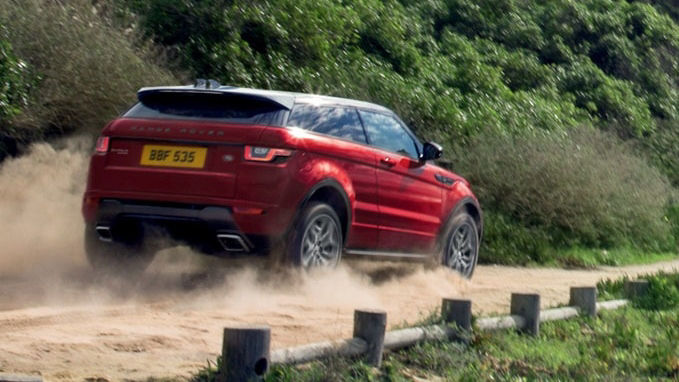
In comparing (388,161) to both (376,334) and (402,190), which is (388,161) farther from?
(376,334)

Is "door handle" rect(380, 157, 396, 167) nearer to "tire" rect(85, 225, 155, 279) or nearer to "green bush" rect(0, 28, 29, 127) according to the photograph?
"tire" rect(85, 225, 155, 279)

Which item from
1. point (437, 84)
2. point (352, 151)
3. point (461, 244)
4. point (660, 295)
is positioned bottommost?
point (660, 295)

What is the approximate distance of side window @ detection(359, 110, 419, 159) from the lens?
1088 cm

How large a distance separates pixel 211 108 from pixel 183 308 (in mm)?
1741

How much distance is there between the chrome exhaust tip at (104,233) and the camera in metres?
9.56

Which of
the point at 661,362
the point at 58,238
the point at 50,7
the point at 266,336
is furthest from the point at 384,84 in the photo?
the point at 266,336

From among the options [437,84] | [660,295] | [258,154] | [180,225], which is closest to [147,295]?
[180,225]

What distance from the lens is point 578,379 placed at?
759cm

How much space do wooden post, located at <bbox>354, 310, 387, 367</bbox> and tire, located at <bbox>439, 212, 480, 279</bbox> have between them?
500 centimetres

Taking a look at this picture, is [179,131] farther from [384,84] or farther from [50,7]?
[384,84]

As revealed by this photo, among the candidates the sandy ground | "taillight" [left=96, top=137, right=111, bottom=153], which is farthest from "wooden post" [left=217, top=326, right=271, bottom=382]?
"taillight" [left=96, top=137, right=111, bottom=153]

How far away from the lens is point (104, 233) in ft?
31.6

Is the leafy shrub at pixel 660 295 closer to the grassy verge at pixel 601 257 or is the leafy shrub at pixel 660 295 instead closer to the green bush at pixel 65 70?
the grassy verge at pixel 601 257

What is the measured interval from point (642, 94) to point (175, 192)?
1981cm
